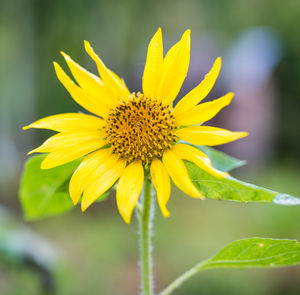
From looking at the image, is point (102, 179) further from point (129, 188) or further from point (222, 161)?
point (222, 161)

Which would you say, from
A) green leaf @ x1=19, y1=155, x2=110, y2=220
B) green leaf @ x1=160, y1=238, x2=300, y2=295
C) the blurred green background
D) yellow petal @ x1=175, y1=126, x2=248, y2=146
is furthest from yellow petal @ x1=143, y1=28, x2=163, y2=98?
the blurred green background

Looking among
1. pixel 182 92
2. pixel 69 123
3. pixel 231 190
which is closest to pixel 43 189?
pixel 69 123

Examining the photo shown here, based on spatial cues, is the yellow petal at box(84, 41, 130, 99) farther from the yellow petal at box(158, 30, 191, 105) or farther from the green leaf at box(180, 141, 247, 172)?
the green leaf at box(180, 141, 247, 172)

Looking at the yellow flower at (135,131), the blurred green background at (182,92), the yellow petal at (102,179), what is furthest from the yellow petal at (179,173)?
the blurred green background at (182,92)

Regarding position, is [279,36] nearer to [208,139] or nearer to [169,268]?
[169,268]

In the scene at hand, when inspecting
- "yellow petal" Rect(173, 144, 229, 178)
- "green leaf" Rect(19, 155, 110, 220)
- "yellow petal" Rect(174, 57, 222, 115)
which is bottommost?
"green leaf" Rect(19, 155, 110, 220)

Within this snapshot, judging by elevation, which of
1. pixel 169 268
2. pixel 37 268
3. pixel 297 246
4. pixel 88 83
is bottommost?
pixel 169 268

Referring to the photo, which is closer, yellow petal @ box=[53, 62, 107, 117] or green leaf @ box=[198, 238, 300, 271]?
green leaf @ box=[198, 238, 300, 271]

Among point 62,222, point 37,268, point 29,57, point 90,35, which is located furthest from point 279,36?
point 37,268
